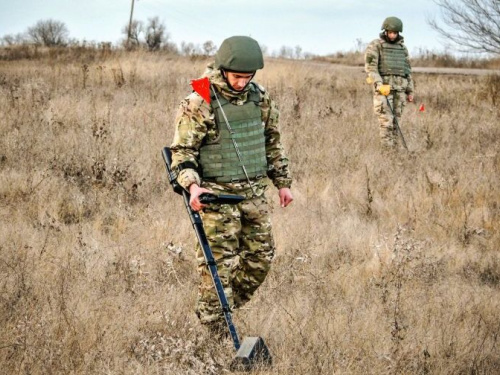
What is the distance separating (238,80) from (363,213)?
3.28 m

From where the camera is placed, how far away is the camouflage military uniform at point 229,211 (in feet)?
10.4

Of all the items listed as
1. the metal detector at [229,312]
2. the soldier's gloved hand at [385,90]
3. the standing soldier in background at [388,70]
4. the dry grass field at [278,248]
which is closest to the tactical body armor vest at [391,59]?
the standing soldier in background at [388,70]

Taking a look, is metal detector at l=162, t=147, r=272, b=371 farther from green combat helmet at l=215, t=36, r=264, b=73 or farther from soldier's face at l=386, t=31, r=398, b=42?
soldier's face at l=386, t=31, r=398, b=42

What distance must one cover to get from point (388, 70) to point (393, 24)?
2.14 ft

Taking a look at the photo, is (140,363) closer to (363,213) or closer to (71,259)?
(71,259)

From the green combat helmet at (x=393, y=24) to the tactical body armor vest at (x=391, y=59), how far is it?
26cm

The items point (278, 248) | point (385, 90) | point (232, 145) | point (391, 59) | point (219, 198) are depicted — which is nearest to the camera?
point (219, 198)

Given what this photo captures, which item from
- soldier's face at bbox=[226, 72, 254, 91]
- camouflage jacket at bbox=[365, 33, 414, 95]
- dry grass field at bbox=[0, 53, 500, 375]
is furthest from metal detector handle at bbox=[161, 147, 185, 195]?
camouflage jacket at bbox=[365, 33, 414, 95]

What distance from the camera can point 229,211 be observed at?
10.8 feet

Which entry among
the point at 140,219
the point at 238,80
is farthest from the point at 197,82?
the point at 140,219

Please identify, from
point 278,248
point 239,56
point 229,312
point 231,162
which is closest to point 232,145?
point 231,162

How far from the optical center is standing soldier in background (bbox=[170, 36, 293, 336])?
3.13 m

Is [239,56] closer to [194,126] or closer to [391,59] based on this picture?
[194,126]

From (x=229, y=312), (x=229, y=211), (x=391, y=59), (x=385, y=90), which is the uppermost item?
(x=391, y=59)
